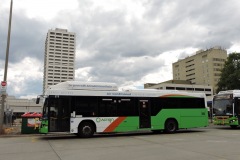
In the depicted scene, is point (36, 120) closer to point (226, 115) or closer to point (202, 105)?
point (202, 105)

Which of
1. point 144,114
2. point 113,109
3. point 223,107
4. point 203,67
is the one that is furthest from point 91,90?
point 203,67

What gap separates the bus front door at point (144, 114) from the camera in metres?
20.1

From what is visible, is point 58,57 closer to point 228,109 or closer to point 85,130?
point 228,109

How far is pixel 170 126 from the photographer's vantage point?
21.2m

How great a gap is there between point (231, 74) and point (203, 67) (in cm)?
10413

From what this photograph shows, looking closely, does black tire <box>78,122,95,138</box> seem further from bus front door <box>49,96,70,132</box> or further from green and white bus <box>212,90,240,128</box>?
green and white bus <box>212,90,240,128</box>

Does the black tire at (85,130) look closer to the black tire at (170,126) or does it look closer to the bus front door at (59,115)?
the bus front door at (59,115)

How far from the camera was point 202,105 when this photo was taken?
2277cm

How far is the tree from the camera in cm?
5875

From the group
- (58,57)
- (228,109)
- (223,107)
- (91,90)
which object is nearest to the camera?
(91,90)

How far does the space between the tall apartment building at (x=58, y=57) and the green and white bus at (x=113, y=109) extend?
55.6m

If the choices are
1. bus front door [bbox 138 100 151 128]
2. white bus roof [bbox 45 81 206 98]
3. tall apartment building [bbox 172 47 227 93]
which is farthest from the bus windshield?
tall apartment building [bbox 172 47 227 93]

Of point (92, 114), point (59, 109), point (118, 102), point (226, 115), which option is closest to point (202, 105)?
point (226, 115)

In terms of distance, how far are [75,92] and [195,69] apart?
156644mm
